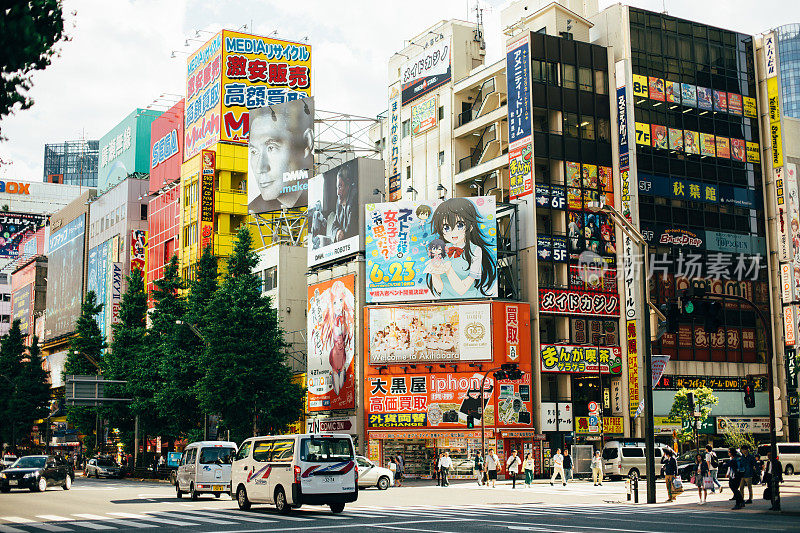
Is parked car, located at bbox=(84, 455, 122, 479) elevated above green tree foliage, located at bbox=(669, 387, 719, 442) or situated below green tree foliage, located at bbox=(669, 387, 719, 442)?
below

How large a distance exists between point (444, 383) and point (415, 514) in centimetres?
3134

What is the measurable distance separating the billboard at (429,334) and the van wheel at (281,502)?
30.9m

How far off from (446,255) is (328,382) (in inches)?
514

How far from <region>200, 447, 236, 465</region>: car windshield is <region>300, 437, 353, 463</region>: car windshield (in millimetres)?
10780

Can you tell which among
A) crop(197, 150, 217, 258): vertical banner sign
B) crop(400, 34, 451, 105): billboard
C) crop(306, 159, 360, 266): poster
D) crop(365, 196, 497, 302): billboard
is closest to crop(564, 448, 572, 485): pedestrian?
crop(365, 196, 497, 302): billboard

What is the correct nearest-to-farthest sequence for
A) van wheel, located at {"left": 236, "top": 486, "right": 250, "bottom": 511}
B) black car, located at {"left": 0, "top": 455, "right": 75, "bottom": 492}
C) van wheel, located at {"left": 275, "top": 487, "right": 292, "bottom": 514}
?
van wheel, located at {"left": 275, "top": 487, "right": 292, "bottom": 514}, van wheel, located at {"left": 236, "top": 486, "right": 250, "bottom": 511}, black car, located at {"left": 0, "top": 455, "right": 75, "bottom": 492}

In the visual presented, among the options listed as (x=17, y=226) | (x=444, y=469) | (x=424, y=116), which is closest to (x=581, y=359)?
(x=444, y=469)

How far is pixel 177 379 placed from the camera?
178ft

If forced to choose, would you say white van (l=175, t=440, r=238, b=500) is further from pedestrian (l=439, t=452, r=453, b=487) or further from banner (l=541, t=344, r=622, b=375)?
banner (l=541, t=344, r=622, b=375)

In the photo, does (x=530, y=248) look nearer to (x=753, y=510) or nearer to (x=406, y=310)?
(x=406, y=310)

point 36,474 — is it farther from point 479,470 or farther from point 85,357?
point 85,357

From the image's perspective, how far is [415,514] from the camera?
2569 cm

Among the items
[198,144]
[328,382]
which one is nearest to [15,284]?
[198,144]

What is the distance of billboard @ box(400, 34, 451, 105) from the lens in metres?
73.1
